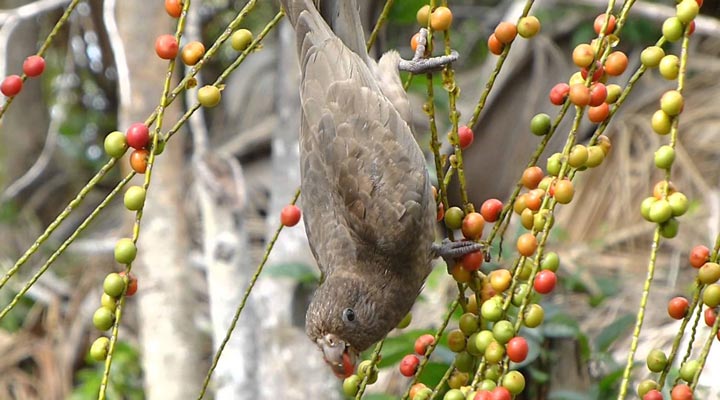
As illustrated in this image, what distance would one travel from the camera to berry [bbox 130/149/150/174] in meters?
1.60

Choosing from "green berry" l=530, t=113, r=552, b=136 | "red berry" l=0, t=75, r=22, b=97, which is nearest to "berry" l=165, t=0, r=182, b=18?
"red berry" l=0, t=75, r=22, b=97

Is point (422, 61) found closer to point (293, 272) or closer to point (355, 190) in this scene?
point (355, 190)

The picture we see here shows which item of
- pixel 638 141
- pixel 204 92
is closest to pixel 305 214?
pixel 204 92

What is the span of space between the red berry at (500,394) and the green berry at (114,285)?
1.95 feet

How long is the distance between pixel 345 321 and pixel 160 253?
165 cm

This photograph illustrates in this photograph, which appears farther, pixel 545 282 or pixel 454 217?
pixel 454 217

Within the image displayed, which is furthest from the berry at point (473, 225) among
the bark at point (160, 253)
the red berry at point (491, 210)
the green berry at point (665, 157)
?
the bark at point (160, 253)

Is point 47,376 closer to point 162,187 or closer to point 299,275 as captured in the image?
point 162,187

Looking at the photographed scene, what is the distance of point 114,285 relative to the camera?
1.50 metres

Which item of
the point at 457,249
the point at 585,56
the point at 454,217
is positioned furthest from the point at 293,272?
the point at 585,56

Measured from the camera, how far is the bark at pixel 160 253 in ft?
12.3

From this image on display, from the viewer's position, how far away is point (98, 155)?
669cm

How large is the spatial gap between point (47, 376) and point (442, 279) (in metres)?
2.28

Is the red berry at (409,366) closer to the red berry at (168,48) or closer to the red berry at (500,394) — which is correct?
the red berry at (500,394)
